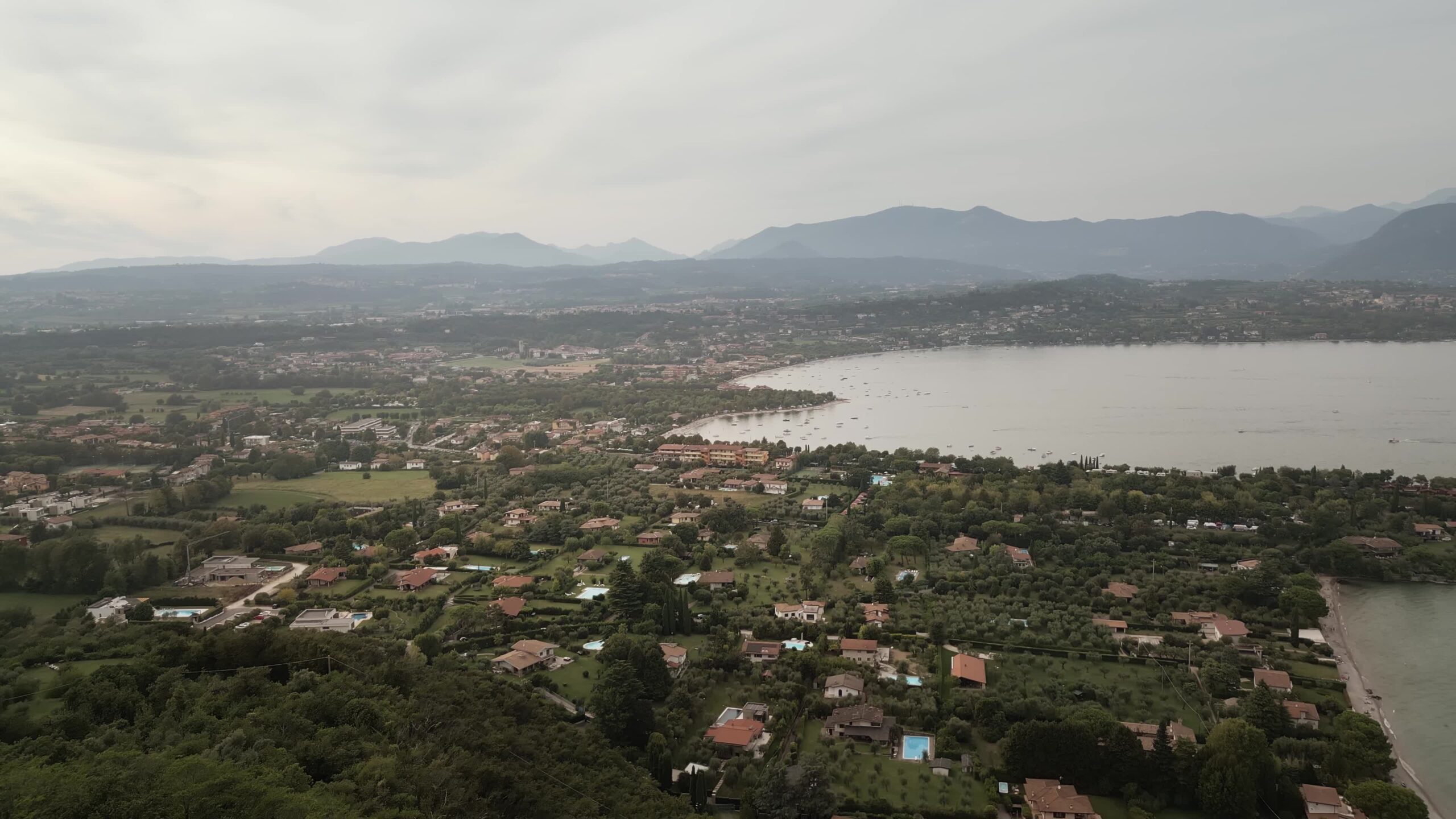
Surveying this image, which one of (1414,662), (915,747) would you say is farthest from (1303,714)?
(915,747)

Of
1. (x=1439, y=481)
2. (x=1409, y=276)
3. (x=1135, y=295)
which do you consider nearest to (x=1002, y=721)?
(x=1439, y=481)

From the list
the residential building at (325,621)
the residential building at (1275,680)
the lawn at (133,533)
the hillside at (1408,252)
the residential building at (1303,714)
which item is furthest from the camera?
the hillside at (1408,252)

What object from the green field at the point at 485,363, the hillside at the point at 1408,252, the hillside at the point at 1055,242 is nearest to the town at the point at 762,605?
the green field at the point at 485,363

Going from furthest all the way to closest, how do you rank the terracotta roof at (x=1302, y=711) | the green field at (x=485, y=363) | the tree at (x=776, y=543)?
the green field at (x=485, y=363), the tree at (x=776, y=543), the terracotta roof at (x=1302, y=711)

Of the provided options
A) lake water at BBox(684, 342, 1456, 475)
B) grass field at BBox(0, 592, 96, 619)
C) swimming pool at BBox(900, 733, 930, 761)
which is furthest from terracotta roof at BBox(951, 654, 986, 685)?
lake water at BBox(684, 342, 1456, 475)

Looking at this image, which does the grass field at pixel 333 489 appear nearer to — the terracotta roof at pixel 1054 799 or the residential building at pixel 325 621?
the residential building at pixel 325 621

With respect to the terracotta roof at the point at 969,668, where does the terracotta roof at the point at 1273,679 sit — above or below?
above

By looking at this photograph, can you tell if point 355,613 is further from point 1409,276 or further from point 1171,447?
point 1409,276
